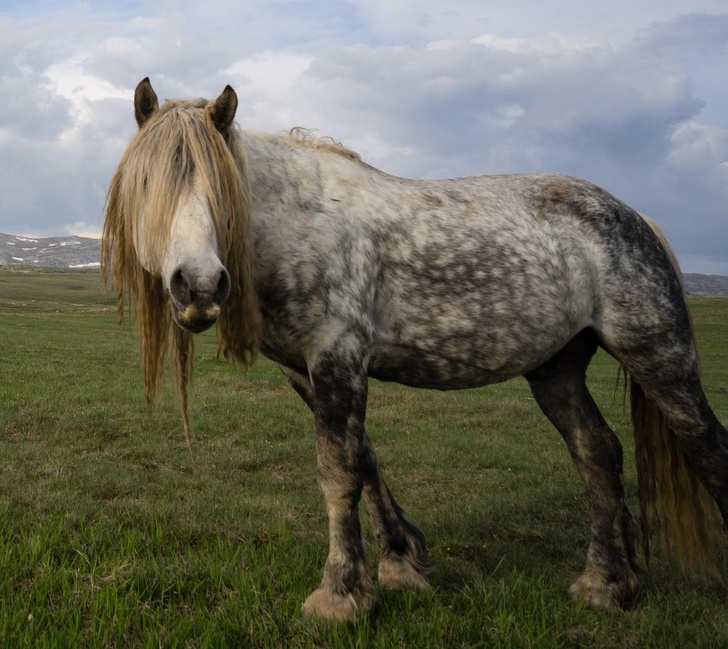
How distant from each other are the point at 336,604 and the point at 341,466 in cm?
71

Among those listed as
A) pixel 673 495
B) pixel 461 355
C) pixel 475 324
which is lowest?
pixel 673 495

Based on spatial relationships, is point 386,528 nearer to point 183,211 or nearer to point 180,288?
point 180,288

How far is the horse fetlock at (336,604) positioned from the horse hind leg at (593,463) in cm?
160

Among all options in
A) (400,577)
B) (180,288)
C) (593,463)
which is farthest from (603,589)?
(180,288)

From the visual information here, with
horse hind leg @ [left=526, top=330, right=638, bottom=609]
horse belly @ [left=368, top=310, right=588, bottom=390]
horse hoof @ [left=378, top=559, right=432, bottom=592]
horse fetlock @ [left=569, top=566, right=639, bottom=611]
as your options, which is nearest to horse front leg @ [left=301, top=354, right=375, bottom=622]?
horse belly @ [left=368, top=310, right=588, bottom=390]

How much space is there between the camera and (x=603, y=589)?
14.6 feet

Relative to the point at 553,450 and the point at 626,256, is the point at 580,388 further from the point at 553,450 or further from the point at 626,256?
the point at 553,450

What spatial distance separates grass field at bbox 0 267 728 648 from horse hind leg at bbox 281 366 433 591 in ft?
0.73

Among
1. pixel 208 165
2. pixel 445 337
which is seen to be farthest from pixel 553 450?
pixel 208 165

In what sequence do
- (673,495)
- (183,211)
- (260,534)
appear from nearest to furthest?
(183,211), (673,495), (260,534)

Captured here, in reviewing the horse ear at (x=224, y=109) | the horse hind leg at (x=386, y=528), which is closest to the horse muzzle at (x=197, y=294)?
the horse ear at (x=224, y=109)

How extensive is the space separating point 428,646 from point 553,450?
287 inches

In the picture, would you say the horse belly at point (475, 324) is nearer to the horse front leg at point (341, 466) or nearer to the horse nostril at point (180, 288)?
the horse front leg at point (341, 466)

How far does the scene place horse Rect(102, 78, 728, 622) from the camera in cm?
348
